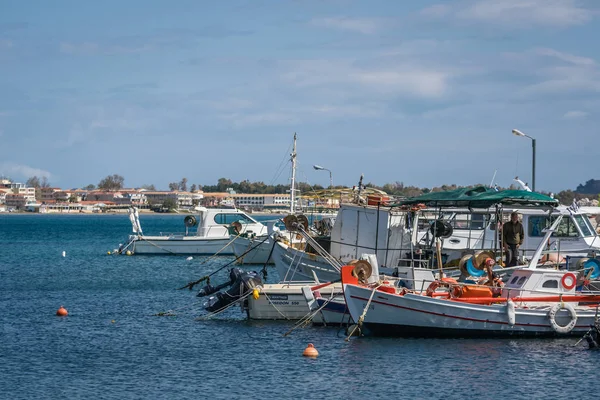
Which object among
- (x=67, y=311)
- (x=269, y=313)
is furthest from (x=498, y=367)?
(x=67, y=311)

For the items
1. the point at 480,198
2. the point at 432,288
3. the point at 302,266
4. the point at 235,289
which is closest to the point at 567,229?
the point at 480,198

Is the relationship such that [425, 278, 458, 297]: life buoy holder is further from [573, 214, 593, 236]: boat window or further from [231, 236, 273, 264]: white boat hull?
[231, 236, 273, 264]: white boat hull

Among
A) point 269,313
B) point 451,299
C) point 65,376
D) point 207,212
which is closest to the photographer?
point 65,376

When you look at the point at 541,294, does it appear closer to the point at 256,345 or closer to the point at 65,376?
the point at 256,345

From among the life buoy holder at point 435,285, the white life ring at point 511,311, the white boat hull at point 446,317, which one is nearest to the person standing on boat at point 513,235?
the life buoy holder at point 435,285

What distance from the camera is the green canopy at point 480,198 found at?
1246 inches

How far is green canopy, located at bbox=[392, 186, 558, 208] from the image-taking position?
3164 cm

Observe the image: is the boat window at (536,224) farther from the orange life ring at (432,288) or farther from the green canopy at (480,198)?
the orange life ring at (432,288)

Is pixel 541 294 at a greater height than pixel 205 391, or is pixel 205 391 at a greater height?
pixel 541 294

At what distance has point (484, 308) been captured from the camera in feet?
89.3

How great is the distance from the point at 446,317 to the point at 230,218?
128 feet

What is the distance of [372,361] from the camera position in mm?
25484

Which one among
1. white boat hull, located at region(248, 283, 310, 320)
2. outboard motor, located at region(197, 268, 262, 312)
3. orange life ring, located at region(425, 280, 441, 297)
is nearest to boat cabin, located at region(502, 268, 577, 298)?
orange life ring, located at region(425, 280, 441, 297)

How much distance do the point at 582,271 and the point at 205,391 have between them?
13299mm
